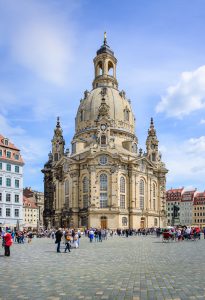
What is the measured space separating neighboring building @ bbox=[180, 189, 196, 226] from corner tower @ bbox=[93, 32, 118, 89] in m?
60.6

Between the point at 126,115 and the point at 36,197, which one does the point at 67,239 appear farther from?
the point at 36,197

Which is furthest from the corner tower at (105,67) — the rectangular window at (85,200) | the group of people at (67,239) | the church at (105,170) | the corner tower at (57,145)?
the group of people at (67,239)

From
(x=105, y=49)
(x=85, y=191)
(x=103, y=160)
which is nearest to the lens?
(x=103, y=160)

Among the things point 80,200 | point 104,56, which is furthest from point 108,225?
point 104,56

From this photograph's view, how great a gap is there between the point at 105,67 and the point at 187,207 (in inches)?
2687

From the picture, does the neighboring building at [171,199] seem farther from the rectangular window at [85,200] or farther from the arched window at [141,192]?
the rectangular window at [85,200]

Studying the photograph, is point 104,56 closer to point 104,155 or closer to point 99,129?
point 99,129

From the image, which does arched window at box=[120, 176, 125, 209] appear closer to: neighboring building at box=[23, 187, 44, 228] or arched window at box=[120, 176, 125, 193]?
arched window at box=[120, 176, 125, 193]

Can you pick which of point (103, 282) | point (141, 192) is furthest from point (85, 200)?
point (103, 282)

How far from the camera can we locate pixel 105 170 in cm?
9138

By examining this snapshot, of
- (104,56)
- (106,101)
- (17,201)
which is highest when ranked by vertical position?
(104,56)

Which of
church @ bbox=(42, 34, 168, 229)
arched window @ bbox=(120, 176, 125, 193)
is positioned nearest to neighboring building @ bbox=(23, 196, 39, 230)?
church @ bbox=(42, 34, 168, 229)

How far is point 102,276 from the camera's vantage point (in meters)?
15.4

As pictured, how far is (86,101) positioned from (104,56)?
1700cm
